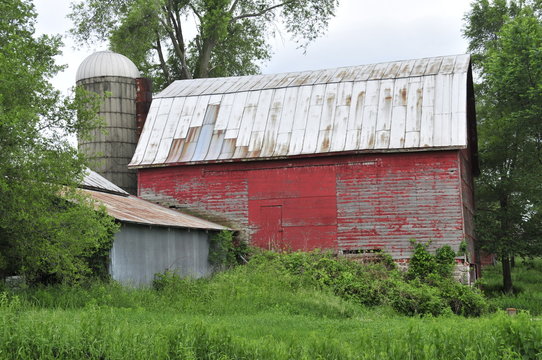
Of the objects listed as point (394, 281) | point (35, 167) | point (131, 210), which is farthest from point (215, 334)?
point (394, 281)

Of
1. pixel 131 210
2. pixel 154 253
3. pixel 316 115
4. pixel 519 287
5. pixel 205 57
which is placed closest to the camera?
pixel 154 253

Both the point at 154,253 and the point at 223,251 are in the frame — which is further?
the point at 223,251

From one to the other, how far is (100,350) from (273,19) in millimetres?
26143

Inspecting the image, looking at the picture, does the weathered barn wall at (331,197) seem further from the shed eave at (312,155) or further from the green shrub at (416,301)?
the green shrub at (416,301)

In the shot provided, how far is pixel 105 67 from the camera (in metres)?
26.1

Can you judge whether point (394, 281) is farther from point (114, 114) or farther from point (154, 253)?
point (114, 114)

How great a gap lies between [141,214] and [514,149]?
1554cm

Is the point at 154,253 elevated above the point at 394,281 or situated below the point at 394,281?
above

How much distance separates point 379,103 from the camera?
2122 cm

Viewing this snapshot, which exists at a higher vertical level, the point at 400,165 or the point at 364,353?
the point at 400,165

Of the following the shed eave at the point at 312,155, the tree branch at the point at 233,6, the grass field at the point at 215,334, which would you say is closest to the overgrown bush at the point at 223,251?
the shed eave at the point at 312,155

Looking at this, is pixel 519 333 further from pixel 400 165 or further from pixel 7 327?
pixel 400 165

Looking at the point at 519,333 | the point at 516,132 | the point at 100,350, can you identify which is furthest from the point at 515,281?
the point at 100,350

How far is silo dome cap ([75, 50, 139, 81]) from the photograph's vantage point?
85.4 feet
